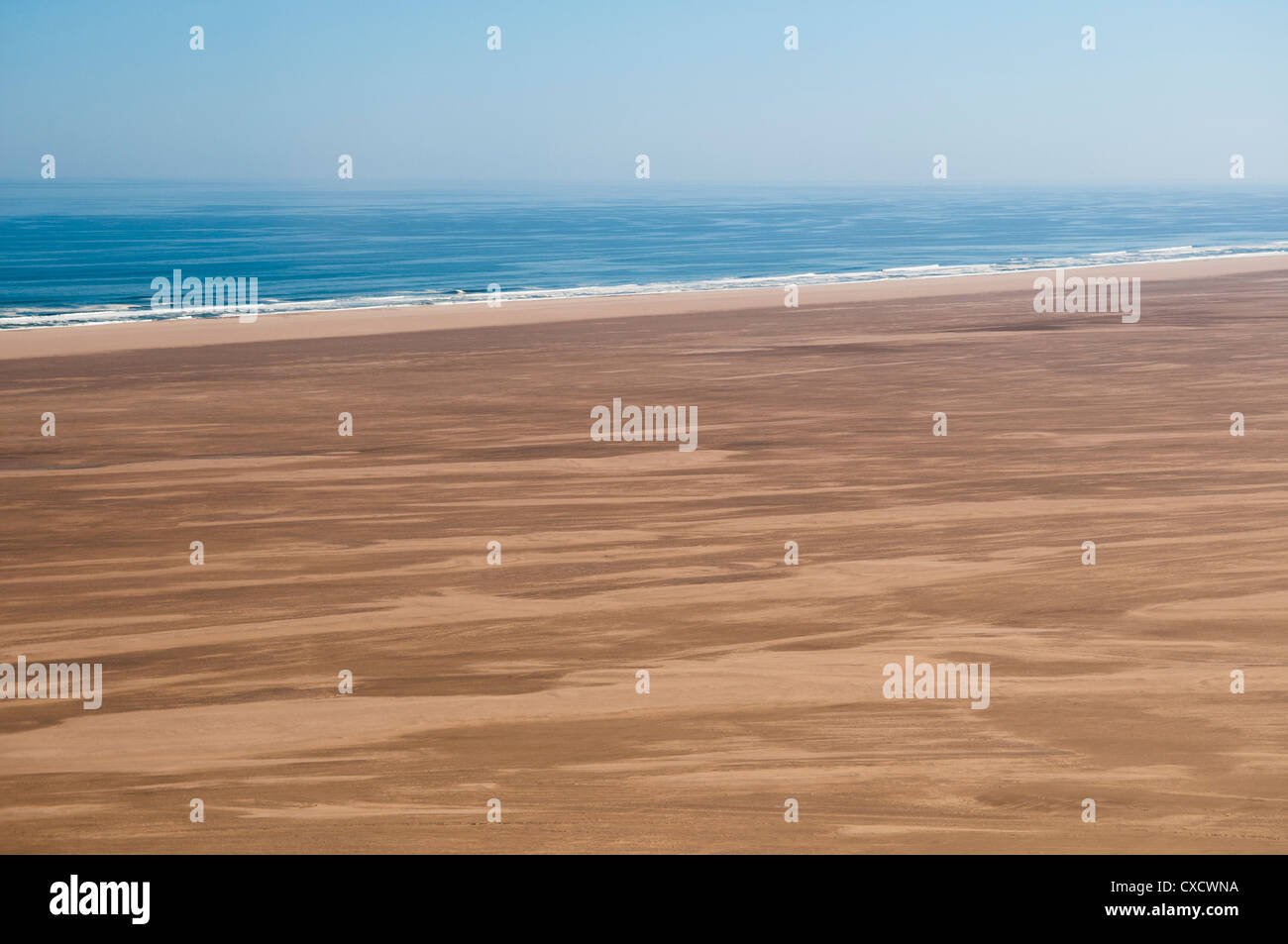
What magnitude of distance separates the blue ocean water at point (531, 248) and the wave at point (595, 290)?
113mm

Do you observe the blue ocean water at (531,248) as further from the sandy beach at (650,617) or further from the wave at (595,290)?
the sandy beach at (650,617)

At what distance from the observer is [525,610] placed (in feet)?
23.5

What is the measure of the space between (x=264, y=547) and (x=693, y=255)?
38.6 meters

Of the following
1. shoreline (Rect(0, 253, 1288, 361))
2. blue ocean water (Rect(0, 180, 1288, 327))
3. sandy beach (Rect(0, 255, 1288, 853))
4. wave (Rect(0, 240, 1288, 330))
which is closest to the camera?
sandy beach (Rect(0, 255, 1288, 853))

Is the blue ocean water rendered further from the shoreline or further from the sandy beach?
the sandy beach

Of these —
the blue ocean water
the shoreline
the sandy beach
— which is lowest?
the sandy beach

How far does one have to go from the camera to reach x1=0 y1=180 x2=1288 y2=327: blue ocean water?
33406mm

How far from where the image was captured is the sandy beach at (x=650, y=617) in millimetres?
4930

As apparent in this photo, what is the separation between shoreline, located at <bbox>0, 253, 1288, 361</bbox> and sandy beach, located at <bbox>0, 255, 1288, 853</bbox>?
6027 mm

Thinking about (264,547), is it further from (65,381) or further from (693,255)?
(693,255)

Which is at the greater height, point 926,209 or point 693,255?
point 926,209

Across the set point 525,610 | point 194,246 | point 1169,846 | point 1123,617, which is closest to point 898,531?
point 1123,617

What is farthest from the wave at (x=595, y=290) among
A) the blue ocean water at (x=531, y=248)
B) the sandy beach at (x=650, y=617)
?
the sandy beach at (x=650, y=617)

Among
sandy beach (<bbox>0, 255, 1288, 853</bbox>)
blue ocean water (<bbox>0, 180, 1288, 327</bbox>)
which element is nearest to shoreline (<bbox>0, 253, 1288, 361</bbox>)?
blue ocean water (<bbox>0, 180, 1288, 327</bbox>)
